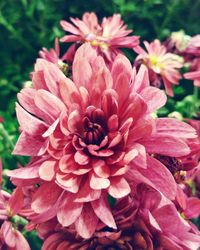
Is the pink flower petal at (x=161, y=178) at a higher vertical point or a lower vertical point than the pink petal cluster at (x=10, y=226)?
higher

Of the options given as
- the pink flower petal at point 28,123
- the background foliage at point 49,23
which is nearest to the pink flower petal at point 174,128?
the pink flower petal at point 28,123

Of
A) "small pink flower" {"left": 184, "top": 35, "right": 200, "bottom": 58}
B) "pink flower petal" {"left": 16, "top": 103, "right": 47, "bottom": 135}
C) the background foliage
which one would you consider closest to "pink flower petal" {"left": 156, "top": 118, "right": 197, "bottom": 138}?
"pink flower petal" {"left": 16, "top": 103, "right": 47, "bottom": 135}

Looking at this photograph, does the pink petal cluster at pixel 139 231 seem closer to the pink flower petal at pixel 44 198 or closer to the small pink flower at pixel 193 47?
the pink flower petal at pixel 44 198

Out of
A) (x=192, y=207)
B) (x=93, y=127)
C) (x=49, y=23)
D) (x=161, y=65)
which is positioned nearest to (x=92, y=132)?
(x=93, y=127)

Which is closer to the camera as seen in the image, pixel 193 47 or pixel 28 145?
pixel 28 145

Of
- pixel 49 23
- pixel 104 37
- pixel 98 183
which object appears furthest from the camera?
pixel 49 23

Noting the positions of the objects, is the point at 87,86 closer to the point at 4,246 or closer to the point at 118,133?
the point at 118,133

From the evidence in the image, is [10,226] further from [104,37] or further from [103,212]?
[104,37]
